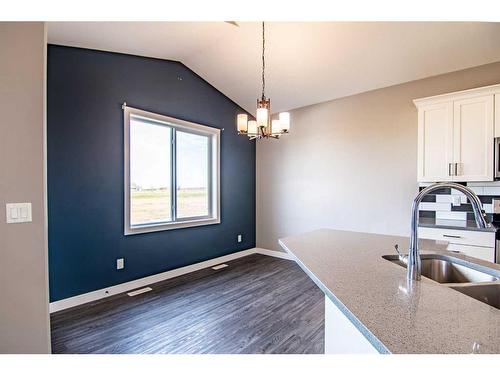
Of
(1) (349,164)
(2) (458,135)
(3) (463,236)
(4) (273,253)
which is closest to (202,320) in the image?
(4) (273,253)

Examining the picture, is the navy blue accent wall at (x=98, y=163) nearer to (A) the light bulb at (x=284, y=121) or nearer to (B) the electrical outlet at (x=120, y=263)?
(B) the electrical outlet at (x=120, y=263)

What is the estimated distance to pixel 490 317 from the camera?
76 centimetres

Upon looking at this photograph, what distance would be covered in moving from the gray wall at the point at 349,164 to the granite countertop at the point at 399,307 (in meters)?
2.43

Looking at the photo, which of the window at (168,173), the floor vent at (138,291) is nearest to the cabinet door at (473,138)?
the window at (168,173)

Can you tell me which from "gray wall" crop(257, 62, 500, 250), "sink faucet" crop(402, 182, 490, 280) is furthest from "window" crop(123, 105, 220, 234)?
"sink faucet" crop(402, 182, 490, 280)

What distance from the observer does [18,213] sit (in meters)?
1.49

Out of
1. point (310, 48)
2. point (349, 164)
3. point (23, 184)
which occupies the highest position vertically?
point (310, 48)

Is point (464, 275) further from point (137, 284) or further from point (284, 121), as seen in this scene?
point (137, 284)

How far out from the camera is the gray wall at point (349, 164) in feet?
11.3

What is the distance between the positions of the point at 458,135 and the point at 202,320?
3.43 metres

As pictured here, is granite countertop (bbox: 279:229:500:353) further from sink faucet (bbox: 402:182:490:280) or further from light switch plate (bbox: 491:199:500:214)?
light switch plate (bbox: 491:199:500:214)

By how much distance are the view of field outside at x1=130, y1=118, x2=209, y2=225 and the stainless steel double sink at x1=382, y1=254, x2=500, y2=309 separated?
3.11 metres

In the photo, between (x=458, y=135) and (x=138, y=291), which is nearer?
(x=458, y=135)
